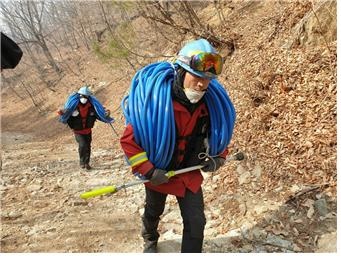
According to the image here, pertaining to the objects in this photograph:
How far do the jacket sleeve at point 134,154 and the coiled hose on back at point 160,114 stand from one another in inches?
1.9

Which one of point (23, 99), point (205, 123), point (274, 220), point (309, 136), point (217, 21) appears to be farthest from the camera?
point (23, 99)

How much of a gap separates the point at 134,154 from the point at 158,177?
27 centimetres

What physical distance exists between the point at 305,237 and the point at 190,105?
1.84 meters

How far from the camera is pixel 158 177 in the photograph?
2922 millimetres

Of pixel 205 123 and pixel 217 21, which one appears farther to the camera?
pixel 217 21

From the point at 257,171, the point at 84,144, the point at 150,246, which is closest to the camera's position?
the point at 150,246

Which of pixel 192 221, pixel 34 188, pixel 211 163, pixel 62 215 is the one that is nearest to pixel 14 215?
pixel 62 215

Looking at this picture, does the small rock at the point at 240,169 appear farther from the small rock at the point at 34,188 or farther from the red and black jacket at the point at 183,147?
the small rock at the point at 34,188

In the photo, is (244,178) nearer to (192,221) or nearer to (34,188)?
(192,221)

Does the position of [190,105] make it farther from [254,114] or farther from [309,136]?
[254,114]

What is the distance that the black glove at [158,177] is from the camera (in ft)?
9.59

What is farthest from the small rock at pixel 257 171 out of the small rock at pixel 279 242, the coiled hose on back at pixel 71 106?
the coiled hose on back at pixel 71 106

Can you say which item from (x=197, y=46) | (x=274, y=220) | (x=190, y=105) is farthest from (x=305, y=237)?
(x=197, y=46)

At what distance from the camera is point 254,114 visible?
583 cm
